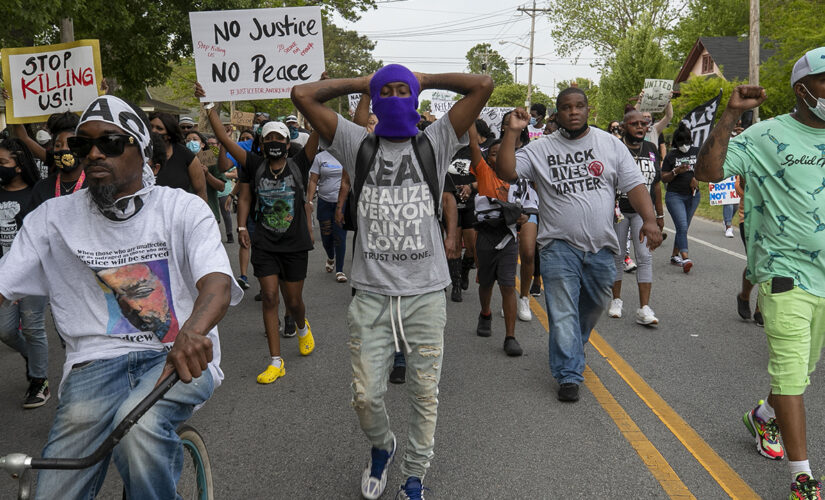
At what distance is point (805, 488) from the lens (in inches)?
125

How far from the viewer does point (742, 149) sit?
3.55 metres

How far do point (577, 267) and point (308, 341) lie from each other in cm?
236

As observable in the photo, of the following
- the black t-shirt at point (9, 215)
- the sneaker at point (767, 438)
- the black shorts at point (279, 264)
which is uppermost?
the black t-shirt at point (9, 215)

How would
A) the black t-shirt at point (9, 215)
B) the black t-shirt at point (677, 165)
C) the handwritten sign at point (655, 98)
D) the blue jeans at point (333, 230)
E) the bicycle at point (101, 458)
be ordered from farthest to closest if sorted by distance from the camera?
the handwritten sign at point (655, 98) → the black t-shirt at point (677, 165) → the blue jeans at point (333, 230) → the black t-shirt at point (9, 215) → the bicycle at point (101, 458)

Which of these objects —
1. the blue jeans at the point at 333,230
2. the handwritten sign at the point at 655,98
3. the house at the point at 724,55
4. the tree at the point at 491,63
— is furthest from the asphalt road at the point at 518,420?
the tree at the point at 491,63

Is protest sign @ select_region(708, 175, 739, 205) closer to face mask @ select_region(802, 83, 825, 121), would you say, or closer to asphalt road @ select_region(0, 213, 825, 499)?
asphalt road @ select_region(0, 213, 825, 499)

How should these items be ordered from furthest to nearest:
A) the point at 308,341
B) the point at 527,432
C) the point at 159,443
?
the point at 308,341
the point at 527,432
the point at 159,443

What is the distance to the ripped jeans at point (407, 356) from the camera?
3.26 m

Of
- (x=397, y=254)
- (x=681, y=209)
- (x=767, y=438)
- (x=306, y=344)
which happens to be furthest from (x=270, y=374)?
(x=681, y=209)

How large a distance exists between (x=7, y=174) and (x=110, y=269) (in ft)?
10.3

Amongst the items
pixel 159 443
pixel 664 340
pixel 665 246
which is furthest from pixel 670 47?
pixel 159 443

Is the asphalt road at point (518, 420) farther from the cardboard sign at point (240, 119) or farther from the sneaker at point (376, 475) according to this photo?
the cardboard sign at point (240, 119)

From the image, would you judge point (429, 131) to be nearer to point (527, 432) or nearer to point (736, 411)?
point (527, 432)

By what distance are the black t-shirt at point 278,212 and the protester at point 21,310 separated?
1622 millimetres
